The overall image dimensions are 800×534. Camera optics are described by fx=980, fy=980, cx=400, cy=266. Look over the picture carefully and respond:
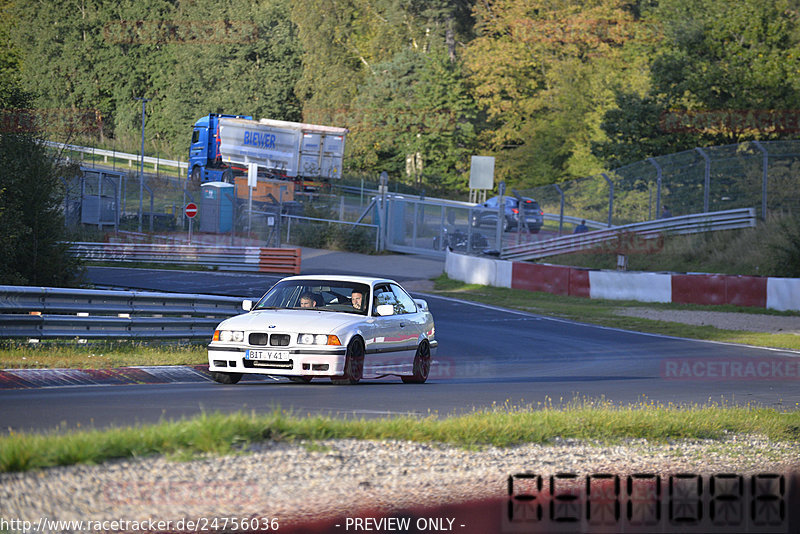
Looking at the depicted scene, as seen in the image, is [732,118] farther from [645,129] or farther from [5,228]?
[5,228]

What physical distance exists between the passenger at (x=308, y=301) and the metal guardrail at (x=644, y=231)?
21.5 m

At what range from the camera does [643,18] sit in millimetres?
60531

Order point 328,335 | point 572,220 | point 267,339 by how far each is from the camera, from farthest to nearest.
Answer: point 572,220 < point 267,339 < point 328,335

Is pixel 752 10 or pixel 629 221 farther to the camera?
pixel 752 10

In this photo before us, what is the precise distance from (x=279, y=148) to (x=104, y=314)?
3948 cm

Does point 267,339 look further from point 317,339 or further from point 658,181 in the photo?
point 658,181

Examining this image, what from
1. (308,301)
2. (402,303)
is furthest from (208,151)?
(308,301)

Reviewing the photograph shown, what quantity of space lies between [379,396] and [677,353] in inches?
330

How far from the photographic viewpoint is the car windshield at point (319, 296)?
12.3m

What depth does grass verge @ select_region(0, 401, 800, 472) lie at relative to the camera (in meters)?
6.03

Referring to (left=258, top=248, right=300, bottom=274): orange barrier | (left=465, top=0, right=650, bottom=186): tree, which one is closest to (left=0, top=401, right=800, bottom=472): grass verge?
(left=258, top=248, right=300, bottom=274): orange barrier

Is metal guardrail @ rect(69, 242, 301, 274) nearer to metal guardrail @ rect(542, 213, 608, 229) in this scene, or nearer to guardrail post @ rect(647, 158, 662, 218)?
metal guardrail @ rect(542, 213, 608, 229)

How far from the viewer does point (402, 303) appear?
13180 mm

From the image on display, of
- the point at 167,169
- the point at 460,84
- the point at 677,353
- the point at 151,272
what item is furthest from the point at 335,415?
the point at 167,169
